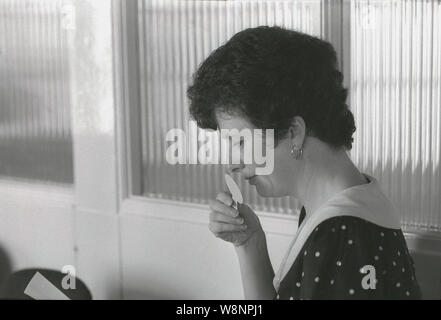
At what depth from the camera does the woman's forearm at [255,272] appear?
2.79ft

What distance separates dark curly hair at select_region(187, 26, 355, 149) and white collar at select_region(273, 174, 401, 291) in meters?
0.07

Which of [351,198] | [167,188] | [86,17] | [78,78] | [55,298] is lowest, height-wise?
[55,298]

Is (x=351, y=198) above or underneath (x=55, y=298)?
above

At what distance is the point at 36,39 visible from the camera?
121 centimetres

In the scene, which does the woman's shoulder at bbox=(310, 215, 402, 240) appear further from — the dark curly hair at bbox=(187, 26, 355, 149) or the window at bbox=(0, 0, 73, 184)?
the window at bbox=(0, 0, 73, 184)

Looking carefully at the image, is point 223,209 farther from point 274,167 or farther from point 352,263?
point 352,263

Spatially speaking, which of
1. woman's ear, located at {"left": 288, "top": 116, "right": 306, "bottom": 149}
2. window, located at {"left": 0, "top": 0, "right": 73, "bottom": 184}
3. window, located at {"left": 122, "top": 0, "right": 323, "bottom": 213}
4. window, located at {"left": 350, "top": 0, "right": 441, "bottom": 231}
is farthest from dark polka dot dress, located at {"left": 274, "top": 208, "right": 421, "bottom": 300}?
window, located at {"left": 0, "top": 0, "right": 73, "bottom": 184}

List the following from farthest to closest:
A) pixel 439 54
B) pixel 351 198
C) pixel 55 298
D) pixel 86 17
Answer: pixel 86 17 → pixel 55 298 → pixel 439 54 → pixel 351 198

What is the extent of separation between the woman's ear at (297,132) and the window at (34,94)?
0.62 meters

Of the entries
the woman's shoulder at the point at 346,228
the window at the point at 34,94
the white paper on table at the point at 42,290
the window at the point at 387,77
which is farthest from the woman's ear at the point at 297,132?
the window at the point at 34,94

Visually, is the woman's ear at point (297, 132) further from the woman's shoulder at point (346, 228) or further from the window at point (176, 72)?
the window at point (176, 72)

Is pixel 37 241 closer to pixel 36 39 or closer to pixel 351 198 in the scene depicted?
pixel 36 39

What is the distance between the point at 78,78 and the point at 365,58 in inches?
22.5
